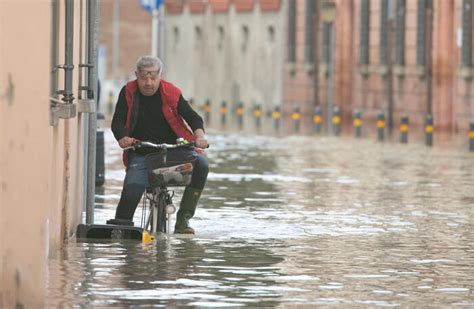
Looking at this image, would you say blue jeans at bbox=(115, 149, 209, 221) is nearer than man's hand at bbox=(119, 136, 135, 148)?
No

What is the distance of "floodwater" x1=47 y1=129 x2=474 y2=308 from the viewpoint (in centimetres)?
1209

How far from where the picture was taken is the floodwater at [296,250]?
12086mm

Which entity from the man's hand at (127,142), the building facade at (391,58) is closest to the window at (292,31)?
the building facade at (391,58)

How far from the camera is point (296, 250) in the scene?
1520 cm

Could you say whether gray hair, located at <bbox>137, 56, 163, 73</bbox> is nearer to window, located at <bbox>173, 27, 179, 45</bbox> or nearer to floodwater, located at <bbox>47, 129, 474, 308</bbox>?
floodwater, located at <bbox>47, 129, 474, 308</bbox>

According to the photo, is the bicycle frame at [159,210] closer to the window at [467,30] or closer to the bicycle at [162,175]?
the bicycle at [162,175]

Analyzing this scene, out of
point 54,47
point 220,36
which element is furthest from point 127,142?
point 220,36

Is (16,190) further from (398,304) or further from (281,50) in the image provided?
(281,50)

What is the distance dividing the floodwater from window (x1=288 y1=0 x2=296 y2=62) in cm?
3448

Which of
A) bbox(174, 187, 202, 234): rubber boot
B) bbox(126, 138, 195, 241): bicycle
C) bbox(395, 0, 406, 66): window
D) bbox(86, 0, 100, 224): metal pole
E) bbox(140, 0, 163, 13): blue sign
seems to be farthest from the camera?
bbox(395, 0, 406, 66): window

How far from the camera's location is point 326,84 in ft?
187

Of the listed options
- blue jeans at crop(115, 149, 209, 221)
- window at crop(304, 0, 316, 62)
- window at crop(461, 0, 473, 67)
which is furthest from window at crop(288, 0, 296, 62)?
blue jeans at crop(115, 149, 209, 221)

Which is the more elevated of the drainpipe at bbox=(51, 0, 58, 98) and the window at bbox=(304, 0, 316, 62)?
the window at bbox=(304, 0, 316, 62)

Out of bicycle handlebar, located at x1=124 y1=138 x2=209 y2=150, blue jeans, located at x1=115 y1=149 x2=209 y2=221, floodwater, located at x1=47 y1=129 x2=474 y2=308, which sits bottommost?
floodwater, located at x1=47 y1=129 x2=474 y2=308
